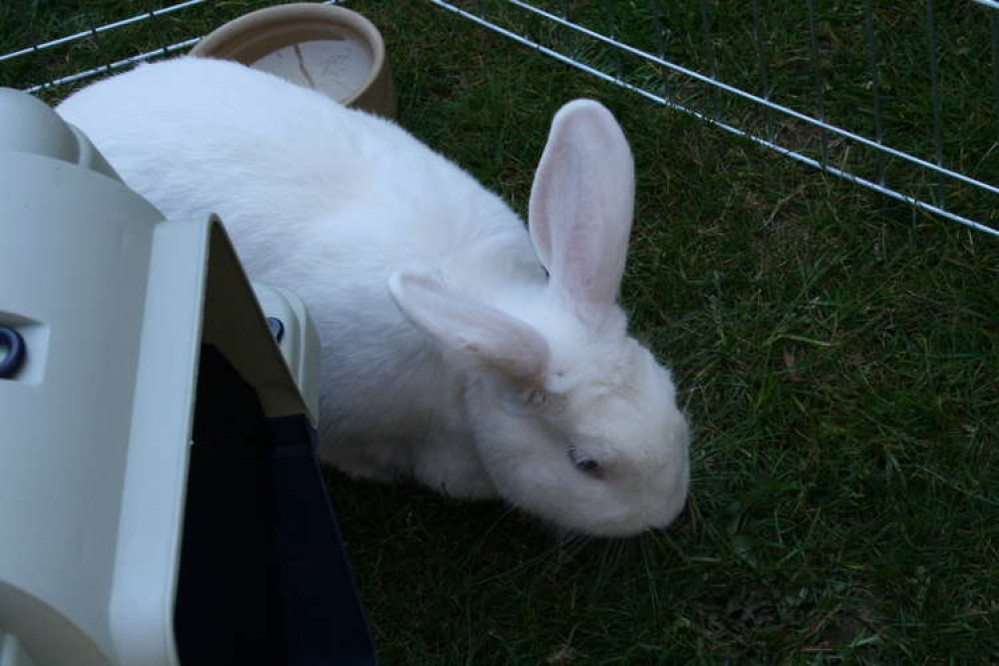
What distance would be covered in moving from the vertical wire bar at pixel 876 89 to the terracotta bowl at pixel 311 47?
0.99 metres

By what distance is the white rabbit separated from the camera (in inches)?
81.5

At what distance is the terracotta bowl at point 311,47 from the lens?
3.03 metres

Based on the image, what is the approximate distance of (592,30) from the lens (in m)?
3.20

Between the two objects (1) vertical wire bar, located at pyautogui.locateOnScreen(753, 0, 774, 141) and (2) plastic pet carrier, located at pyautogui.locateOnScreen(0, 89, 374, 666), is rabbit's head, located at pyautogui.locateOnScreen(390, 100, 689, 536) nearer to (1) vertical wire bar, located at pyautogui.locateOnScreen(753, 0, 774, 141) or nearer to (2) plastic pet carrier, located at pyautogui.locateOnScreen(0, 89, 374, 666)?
(2) plastic pet carrier, located at pyautogui.locateOnScreen(0, 89, 374, 666)

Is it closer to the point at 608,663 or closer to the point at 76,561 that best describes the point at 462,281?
the point at 608,663

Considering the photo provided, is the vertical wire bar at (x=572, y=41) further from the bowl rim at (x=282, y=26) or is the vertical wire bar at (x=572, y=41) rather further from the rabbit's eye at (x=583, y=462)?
the rabbit's eye at (x=583, y=462)

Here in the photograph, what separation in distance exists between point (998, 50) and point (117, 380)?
1686 mm

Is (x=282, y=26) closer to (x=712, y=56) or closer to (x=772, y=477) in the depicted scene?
(x=712, y=56)

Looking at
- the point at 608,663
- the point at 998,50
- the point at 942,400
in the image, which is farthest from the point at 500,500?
the point at 998,50

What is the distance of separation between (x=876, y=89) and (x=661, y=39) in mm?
538

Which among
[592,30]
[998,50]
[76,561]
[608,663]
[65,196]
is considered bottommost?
[608,663]

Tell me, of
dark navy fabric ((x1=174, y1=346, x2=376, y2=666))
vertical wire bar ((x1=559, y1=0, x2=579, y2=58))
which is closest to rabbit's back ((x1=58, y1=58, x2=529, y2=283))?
dark navy fabric ((x1=174, y1=346, x2=376, y2=666))

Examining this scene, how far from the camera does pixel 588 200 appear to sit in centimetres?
208

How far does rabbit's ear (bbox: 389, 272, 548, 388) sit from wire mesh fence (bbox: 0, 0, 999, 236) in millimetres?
1062
